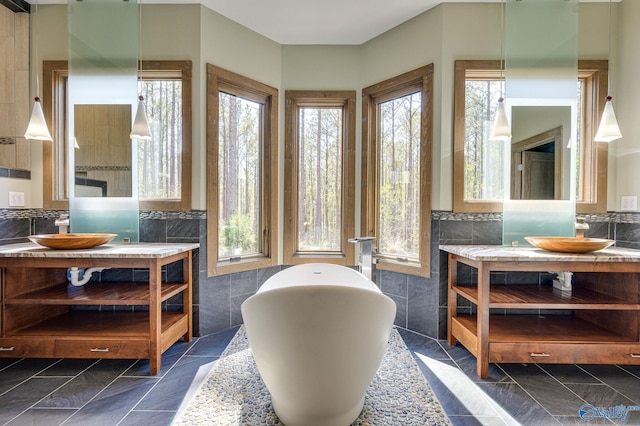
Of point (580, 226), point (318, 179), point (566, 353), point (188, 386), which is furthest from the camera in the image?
point (318, 179)

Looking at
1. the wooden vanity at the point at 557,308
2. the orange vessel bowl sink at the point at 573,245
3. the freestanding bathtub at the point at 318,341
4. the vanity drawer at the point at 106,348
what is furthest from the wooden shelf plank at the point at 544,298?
the vanity drawer at the point at 106,348

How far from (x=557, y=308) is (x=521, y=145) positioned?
1156mm

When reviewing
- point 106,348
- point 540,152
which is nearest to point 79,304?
point 106,348

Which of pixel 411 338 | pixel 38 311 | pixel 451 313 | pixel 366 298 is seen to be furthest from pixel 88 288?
pixel 451 313

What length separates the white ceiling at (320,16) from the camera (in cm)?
223

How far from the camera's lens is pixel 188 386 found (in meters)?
1.65

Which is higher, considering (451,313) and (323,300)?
(323,300)

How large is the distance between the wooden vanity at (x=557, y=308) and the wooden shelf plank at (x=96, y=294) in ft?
6.30

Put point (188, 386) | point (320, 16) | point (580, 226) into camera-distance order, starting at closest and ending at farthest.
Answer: point (188, 386) < point (580, 226) < point (320, 16)

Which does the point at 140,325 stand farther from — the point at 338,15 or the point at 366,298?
the point at 338,15

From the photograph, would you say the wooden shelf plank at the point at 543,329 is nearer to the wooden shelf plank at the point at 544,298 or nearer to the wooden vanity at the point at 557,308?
the wooden vanity at the point at 557,308

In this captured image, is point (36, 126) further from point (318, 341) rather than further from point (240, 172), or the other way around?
point (318, 341)

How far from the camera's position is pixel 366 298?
3.58 ft

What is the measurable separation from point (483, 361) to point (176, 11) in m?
3.16
